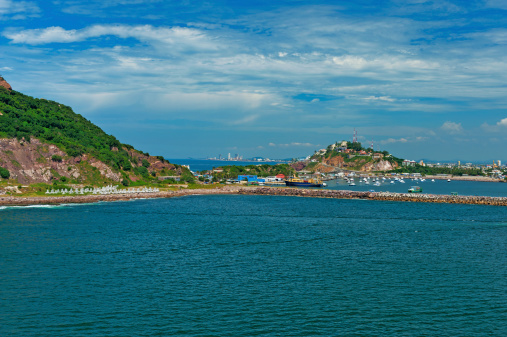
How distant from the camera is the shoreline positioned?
87194 mm

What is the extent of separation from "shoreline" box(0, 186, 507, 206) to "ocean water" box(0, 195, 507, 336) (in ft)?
72.4

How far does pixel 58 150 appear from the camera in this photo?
112 meters

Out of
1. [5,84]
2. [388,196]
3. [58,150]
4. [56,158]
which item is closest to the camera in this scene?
[56,158]

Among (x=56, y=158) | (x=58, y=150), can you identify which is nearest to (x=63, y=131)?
(x=58, y=150)

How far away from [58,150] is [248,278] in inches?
3662

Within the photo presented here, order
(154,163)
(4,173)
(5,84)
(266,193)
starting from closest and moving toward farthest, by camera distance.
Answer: (4,173) → (266,193) → (5,84) → (154,163)

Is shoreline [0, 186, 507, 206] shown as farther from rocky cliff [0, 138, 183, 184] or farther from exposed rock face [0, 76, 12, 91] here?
exposed rock face [0, 76, 12, 91]

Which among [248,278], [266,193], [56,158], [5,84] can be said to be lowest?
[248,278]

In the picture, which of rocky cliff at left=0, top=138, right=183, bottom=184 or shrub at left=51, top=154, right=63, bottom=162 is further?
shrub at left=51, top=154, right=63, bottom=162

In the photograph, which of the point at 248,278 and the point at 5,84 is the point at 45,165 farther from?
the point at 248,278

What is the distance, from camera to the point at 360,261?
4144 cm

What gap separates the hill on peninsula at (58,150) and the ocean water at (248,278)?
41.8m

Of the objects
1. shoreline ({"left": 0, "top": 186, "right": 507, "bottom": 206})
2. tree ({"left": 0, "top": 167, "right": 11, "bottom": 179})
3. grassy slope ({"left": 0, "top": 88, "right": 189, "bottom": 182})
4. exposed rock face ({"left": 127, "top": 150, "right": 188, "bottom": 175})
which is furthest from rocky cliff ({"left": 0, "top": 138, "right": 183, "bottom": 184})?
exposed rock face ({"left": 127, "top": 150, "right": 188, "bottom": 175})

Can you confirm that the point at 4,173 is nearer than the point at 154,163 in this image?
Yes
